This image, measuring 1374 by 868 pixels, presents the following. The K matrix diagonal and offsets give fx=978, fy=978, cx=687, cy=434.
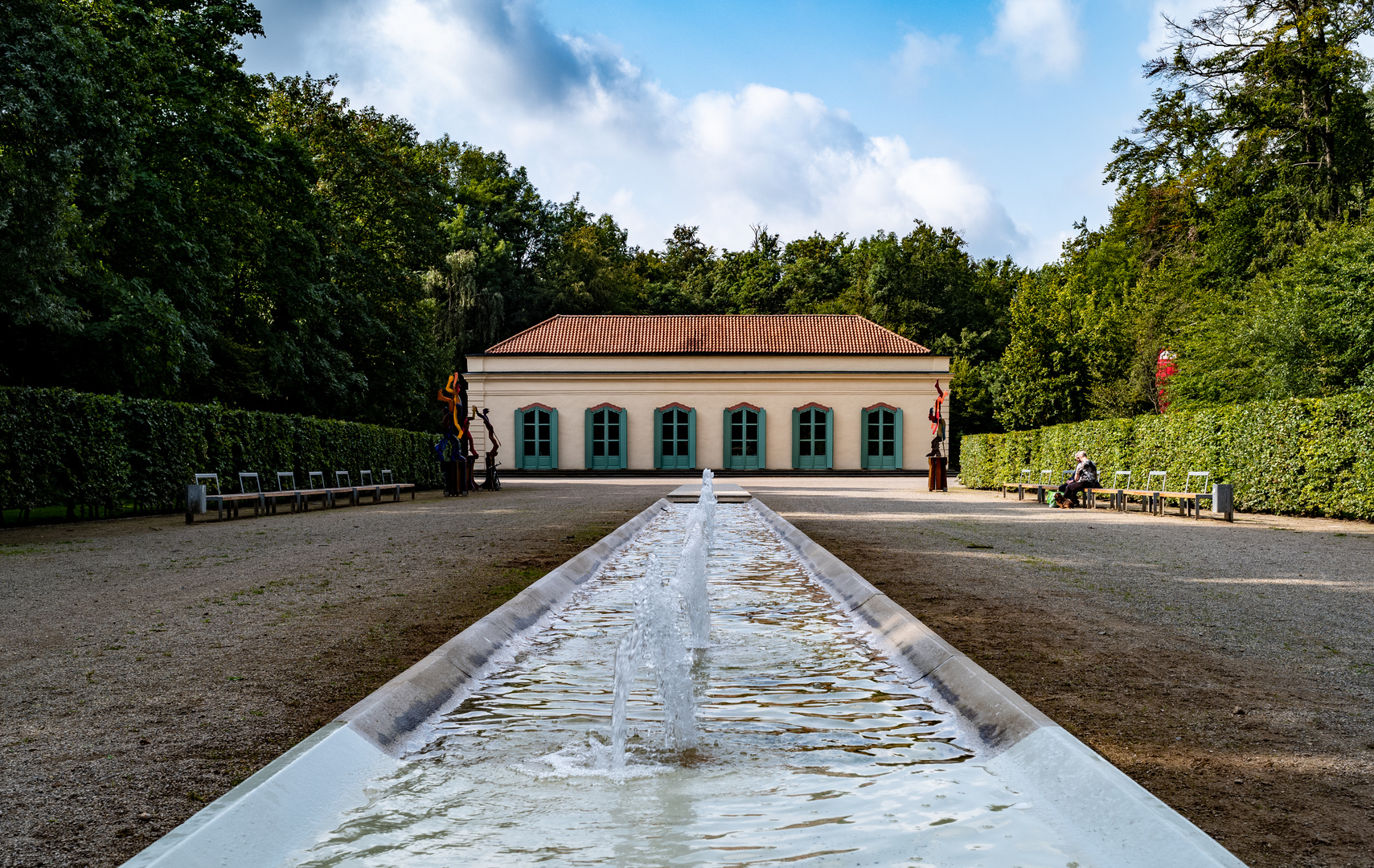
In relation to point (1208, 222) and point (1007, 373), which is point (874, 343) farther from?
point (1208, 222)

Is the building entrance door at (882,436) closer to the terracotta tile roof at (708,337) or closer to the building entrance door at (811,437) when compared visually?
the building entrance door at (811,437)

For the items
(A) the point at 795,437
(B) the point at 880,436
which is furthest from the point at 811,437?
(B) the point at 880,436

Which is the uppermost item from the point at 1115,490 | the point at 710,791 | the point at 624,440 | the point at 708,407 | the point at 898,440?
the point at 708,407

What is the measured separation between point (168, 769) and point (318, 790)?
0.55 metres

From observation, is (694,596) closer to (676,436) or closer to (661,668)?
(661,668)

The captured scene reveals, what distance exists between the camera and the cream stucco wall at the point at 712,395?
36.0 m

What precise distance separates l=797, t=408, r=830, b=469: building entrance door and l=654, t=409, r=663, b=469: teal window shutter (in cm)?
503

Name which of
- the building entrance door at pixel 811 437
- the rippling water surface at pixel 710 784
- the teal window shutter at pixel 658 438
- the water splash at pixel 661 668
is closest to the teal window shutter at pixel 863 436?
the building entrance door at pixel 811 437

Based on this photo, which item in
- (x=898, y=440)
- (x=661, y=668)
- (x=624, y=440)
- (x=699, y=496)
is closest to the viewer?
(x=661, y=668)

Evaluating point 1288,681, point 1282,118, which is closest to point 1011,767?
point 1288,681

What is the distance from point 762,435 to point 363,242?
15409 mm

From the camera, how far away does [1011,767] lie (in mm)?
2863

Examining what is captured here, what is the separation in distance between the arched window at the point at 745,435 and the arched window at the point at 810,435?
1155 mm

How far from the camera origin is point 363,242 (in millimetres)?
28812
